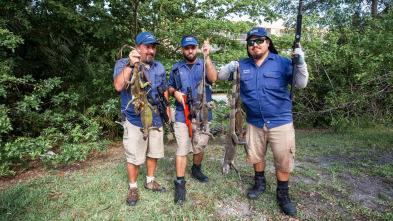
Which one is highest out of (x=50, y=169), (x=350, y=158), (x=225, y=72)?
(x=225, y=72)

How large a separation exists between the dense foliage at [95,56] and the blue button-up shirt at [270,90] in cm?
238

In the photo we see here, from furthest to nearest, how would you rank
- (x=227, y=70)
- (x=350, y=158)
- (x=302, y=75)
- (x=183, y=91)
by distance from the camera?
(x=350, y=158)
(x=183, y=91)
(x=227, y=70)
(x=302, y=75)

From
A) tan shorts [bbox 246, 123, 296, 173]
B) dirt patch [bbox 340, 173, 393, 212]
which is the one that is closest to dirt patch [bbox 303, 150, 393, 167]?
dirt patch [bbox 340, 173, 393, 212]

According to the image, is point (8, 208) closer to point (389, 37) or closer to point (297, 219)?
point (297, 219)

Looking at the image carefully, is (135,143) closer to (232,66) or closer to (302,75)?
(232,66)

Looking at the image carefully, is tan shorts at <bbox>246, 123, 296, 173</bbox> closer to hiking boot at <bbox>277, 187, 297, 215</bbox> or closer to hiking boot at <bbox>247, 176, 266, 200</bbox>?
hiking boot at <bbox>277, 187, 297, 215</bbox>

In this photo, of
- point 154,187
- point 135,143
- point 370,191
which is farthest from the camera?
point 370,191

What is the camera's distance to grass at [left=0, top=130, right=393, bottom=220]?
3.19 metres

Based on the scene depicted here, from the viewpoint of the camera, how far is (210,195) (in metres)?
3.72

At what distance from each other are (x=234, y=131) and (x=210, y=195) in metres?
1.28

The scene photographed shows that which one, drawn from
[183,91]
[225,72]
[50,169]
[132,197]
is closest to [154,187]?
[132,197]

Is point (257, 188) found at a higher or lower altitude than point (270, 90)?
lower

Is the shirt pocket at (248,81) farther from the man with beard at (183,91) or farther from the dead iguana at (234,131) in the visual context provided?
the man with beard at (183,91)

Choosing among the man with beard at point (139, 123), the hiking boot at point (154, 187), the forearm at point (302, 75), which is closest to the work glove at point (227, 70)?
the forearm at point (302, 75)
